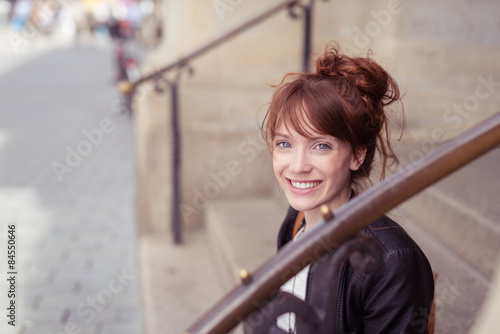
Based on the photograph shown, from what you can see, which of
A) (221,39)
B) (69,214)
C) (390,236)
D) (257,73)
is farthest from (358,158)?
(69,214)

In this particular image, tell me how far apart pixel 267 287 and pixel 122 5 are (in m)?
33.0

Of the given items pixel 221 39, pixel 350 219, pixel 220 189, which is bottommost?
pixel 220 189

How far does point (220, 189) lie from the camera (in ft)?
13.6

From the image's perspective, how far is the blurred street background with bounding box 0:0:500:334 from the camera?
288 cm

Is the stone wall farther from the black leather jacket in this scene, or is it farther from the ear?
the black leather jacket

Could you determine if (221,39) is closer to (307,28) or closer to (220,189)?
(307,28)

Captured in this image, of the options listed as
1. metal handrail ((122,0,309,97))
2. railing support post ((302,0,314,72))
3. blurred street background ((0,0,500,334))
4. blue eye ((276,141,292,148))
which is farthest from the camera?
railing support post ((302,0,314,72))

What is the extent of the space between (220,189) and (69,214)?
1564 mm

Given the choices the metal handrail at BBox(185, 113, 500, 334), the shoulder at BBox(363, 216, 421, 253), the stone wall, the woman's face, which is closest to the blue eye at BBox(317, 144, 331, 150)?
the woman's face

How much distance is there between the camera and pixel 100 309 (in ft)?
10.4

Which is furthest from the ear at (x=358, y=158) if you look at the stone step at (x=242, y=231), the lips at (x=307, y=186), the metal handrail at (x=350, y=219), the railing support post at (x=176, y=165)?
the railing support post at (x=176, y=165)

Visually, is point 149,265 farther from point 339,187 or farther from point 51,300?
point 339,187

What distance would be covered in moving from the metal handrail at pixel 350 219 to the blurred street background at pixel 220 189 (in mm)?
1381

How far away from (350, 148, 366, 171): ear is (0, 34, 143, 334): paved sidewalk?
2039mm
